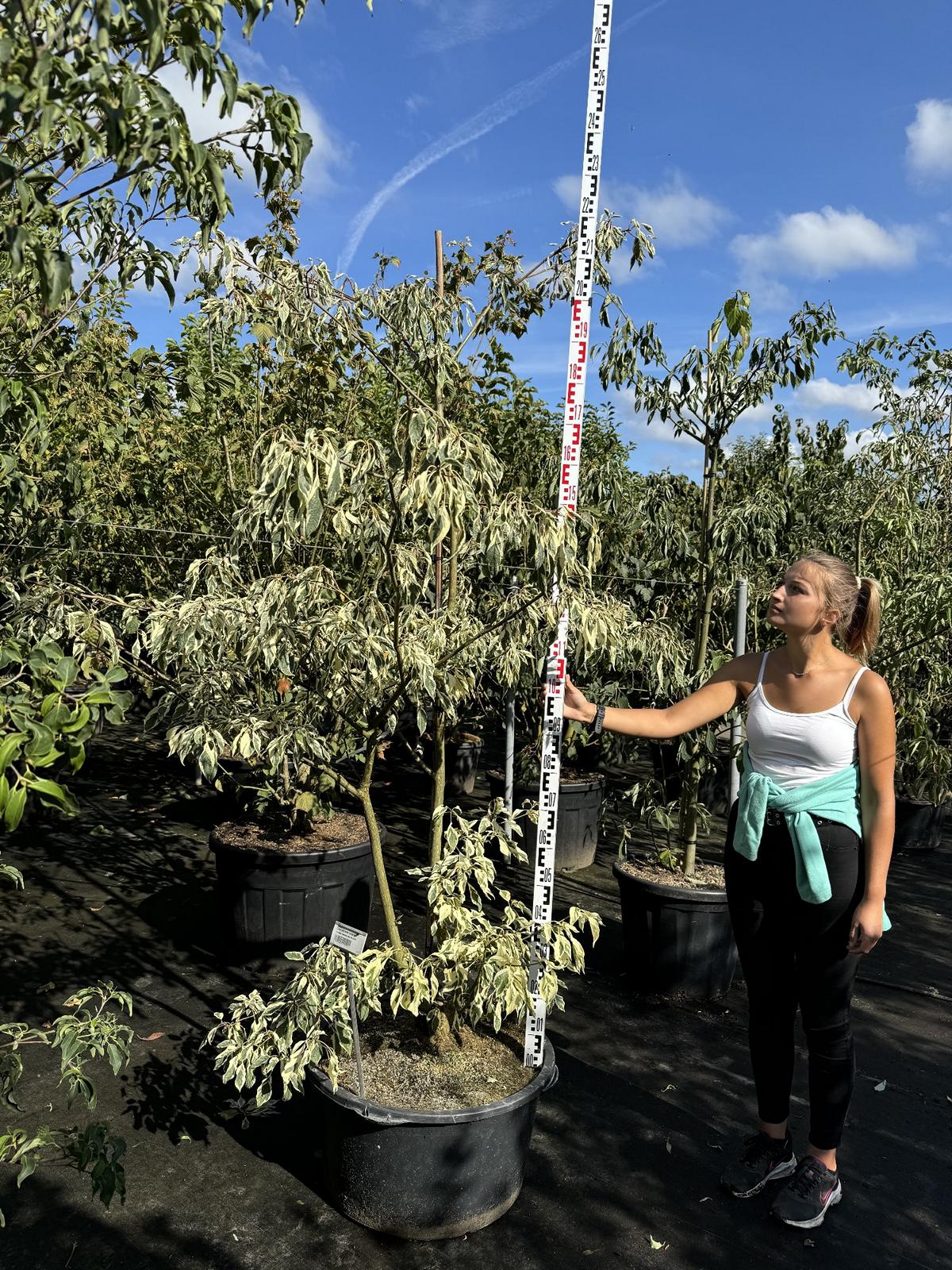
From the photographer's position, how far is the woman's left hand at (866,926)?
254cm

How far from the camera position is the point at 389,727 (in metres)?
2.93

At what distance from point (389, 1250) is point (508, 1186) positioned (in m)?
0.36

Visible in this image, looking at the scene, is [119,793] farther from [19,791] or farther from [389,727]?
[19,791]

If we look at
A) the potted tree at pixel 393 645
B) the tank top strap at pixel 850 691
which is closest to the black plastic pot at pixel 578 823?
the potted tree at pixel 393 645

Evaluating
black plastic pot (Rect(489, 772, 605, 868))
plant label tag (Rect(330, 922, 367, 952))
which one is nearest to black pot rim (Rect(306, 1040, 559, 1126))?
plant label tag (Rect(330, 922, 367, 952))

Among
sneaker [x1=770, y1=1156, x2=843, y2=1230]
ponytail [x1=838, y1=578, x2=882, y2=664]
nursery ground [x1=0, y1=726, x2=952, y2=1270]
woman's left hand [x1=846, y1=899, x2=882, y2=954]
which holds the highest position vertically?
ponytail [x1=838, y1=578, x2=882, y2=664]

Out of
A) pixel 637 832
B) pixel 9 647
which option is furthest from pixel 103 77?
pixel 637 832

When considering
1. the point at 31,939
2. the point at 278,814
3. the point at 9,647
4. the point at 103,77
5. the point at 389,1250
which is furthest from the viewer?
the point at 278,814

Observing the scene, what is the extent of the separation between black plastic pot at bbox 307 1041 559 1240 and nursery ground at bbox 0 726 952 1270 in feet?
0.23

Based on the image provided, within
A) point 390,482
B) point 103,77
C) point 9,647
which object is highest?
point 103,77

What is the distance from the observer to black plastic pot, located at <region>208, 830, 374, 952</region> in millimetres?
4461

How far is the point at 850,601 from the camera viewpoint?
2686 millimetres

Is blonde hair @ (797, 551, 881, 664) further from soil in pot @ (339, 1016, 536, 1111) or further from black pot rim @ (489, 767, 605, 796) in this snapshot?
black pot rim @ (489, 767, 605, 796)

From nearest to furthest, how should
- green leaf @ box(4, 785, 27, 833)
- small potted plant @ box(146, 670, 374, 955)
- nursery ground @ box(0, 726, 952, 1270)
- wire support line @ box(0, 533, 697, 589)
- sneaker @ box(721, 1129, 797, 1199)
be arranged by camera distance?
green leaf @ box(4, 785, 27, 833) → nursery ground @ box(0, 726, 952, 1270) → sneaker @ box(721, 1129, 797, 1199) → small potted plant @ box(146, 670, 374, 955) → wire support line @ box(0, 533, 697, 589)
